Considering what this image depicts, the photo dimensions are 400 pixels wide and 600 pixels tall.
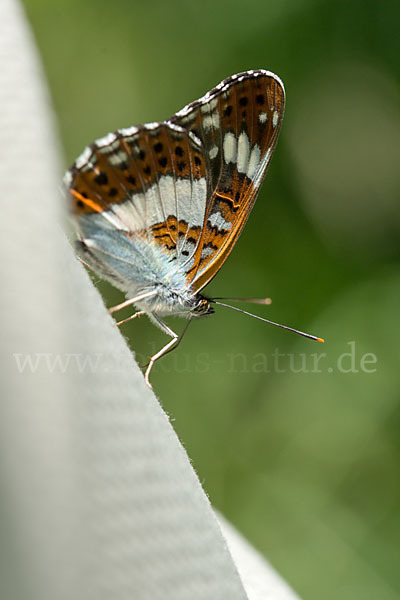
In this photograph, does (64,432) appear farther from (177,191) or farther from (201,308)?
(201,308)

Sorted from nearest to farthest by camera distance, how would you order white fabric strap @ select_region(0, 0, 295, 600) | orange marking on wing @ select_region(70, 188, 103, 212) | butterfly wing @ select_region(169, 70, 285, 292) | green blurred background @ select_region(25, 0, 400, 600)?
A: white fabric strap @ select_region(0, 0, 295, 600), orange marking on wing @ select_region(70, 188, 103, 212), butterfly wing @ select_region(169, 70, 285, 292), green blurred background @ select_region(25, 0, 400, 600)

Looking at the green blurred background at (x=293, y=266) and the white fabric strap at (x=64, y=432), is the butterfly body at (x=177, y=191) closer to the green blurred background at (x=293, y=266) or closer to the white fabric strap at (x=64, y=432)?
the white fabric strap at (x=64, y=432)

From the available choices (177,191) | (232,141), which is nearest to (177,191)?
(177,191)

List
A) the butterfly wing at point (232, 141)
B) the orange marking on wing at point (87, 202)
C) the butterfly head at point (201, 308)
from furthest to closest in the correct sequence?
the butterfly head at point (201, 308), the butterfly wing at point (232, 141), the orange marking on wing at point (87, 202)

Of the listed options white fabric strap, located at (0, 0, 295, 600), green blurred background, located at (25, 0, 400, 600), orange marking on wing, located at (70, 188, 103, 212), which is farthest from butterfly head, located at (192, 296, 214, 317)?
white fabric strap, located at (0, 0, 295, 600)

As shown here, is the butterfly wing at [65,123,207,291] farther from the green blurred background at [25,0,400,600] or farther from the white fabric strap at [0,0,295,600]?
the green blurred background at [25,0,400,600]

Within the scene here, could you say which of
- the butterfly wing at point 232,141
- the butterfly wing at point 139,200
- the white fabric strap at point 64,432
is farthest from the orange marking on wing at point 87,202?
the white fabric strap at point 64,432

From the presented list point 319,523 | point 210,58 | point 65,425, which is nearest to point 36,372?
point 65,425
